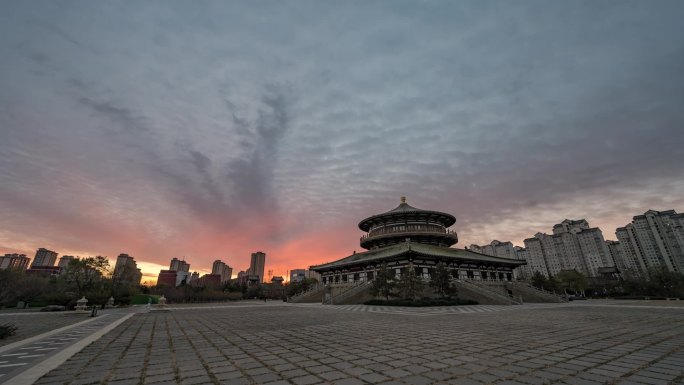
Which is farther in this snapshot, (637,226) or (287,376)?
(637,226)

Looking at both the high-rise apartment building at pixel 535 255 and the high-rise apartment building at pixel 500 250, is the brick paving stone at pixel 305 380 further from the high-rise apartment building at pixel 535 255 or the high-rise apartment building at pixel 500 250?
the high-rise apartment building at pixel 535 255

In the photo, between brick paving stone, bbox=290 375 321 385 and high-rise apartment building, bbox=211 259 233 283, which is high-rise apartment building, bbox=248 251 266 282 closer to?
high-rise apartment building, bbox=211 259 233 283

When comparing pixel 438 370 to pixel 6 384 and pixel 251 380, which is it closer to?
pixel 251 380

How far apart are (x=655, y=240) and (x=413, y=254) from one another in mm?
96253

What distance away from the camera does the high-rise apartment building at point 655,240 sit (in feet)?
254

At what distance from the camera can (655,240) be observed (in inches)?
3228

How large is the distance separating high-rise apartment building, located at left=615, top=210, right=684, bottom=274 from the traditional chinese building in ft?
222

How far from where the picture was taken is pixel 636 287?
147 ft

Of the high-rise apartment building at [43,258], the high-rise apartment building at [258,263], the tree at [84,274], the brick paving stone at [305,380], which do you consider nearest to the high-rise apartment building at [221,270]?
the high-rise apartment building at [258,263]

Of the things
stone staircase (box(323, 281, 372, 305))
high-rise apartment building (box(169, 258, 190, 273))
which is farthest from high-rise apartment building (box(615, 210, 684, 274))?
high-rise apartment building (box(169, 258, 190, 273))

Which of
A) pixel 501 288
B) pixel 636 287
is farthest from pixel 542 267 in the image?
pixel 501 288

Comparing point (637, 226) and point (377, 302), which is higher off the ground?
point (637, 226)

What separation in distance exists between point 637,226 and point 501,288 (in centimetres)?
8266

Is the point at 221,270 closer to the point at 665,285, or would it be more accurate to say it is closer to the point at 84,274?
the point at 84,274
